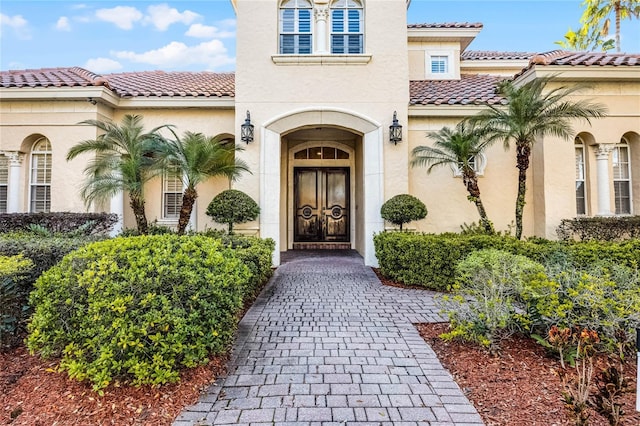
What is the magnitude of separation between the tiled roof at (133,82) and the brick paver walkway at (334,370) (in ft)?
24.6

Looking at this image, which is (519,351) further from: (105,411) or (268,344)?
(105,411)

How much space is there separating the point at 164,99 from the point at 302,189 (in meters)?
5.60

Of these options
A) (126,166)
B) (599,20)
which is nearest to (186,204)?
(126,166)

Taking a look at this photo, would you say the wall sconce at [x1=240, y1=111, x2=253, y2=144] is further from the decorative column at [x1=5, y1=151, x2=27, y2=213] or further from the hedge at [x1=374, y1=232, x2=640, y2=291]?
the decorative column at [x1=5, y1=151, x2=27, y2=213]

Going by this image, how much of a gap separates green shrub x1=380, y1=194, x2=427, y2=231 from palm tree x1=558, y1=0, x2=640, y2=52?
22.2 m

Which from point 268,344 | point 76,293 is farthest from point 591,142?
point 76,293

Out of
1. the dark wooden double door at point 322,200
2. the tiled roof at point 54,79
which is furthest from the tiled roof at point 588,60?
the tiled roof at point 54,79

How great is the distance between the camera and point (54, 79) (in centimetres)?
967

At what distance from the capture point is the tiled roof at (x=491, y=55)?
14712mm

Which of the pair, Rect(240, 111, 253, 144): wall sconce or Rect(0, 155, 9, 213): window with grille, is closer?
Rect(240, 111, 253, 144): wall sconce

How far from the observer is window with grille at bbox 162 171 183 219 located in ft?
35.5

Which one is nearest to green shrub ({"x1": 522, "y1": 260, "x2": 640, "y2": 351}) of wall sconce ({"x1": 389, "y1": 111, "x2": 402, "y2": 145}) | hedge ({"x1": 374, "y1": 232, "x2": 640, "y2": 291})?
hedge ({"x1": 374, "y1": 232, "x2": 640, "y2": 291})

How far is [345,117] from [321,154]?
3474 mm

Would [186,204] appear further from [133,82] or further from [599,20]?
[599,20]
